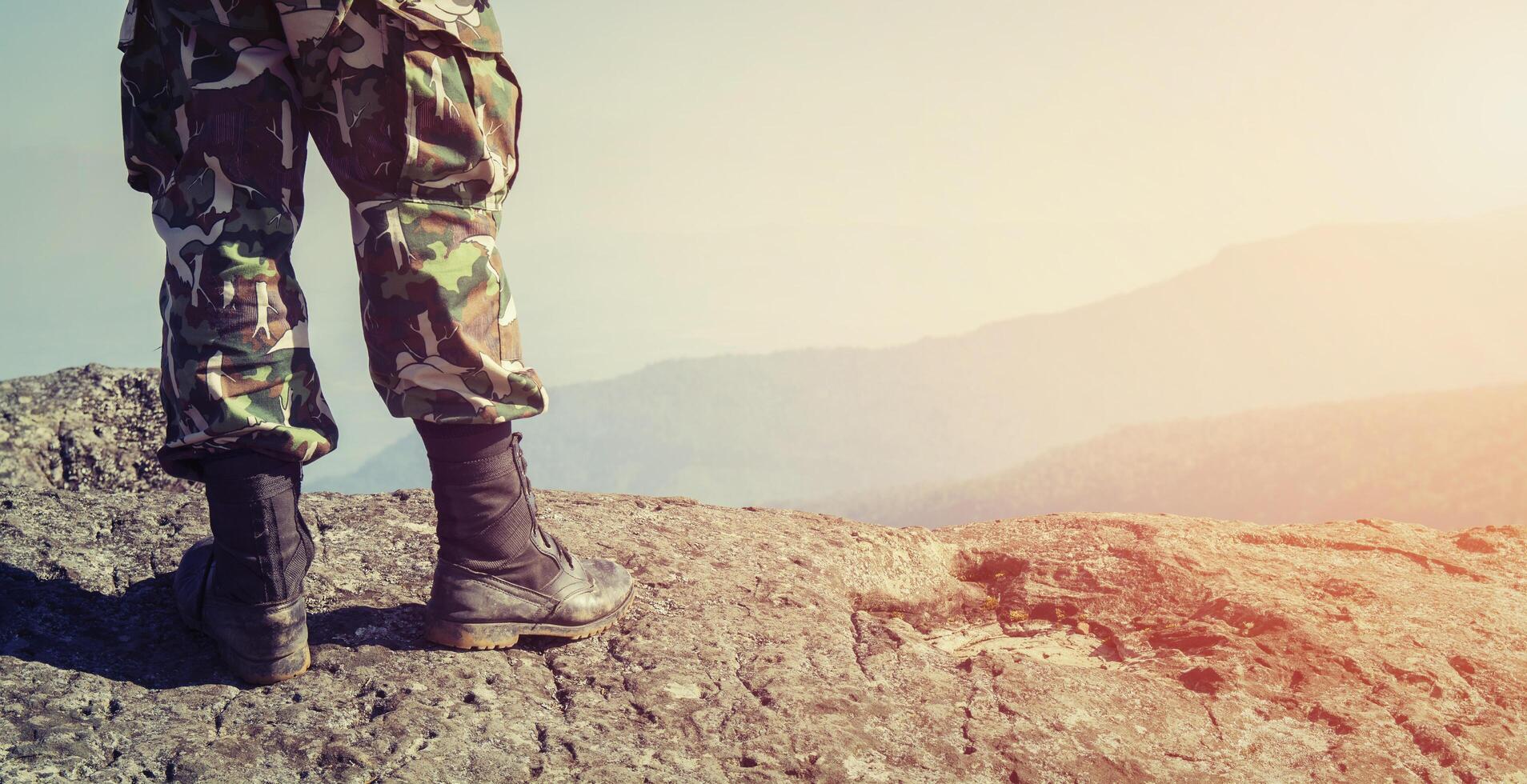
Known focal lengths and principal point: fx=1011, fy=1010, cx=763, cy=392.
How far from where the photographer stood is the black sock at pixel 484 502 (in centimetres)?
183

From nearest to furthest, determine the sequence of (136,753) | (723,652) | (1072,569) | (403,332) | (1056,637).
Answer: (136,753) < (403,332) < (723,652) < (1056,637) < (1072,569)

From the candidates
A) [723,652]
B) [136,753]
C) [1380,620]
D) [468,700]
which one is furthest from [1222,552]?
[136,753]

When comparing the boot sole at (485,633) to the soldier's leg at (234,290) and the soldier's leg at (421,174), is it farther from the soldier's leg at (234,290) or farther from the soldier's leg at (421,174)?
the soldier's leg at (421,174)

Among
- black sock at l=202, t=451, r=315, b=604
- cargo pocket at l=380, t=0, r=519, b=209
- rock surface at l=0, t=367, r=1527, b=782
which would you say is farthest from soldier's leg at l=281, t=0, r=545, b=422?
rock surface at l=0, t=367, r=1527, b=782

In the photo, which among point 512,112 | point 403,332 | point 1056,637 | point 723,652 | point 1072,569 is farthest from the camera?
point 1072,569

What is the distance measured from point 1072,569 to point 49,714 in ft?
7.63

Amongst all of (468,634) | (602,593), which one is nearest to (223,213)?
(468,634)

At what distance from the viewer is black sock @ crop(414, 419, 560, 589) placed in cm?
183

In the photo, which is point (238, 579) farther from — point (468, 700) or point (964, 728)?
point (964, 728)

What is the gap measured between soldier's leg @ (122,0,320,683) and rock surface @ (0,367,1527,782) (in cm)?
18

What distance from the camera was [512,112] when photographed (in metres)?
1.82

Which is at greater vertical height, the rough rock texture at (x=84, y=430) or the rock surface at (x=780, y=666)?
the rough rock texture at (x=84, y=430)

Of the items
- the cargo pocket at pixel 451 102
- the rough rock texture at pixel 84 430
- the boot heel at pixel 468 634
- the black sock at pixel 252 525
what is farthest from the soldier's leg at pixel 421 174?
the rough rock texture at pixel 84 430

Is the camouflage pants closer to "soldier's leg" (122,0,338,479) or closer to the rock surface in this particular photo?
"soldier's leg" (122,0,338,479)
